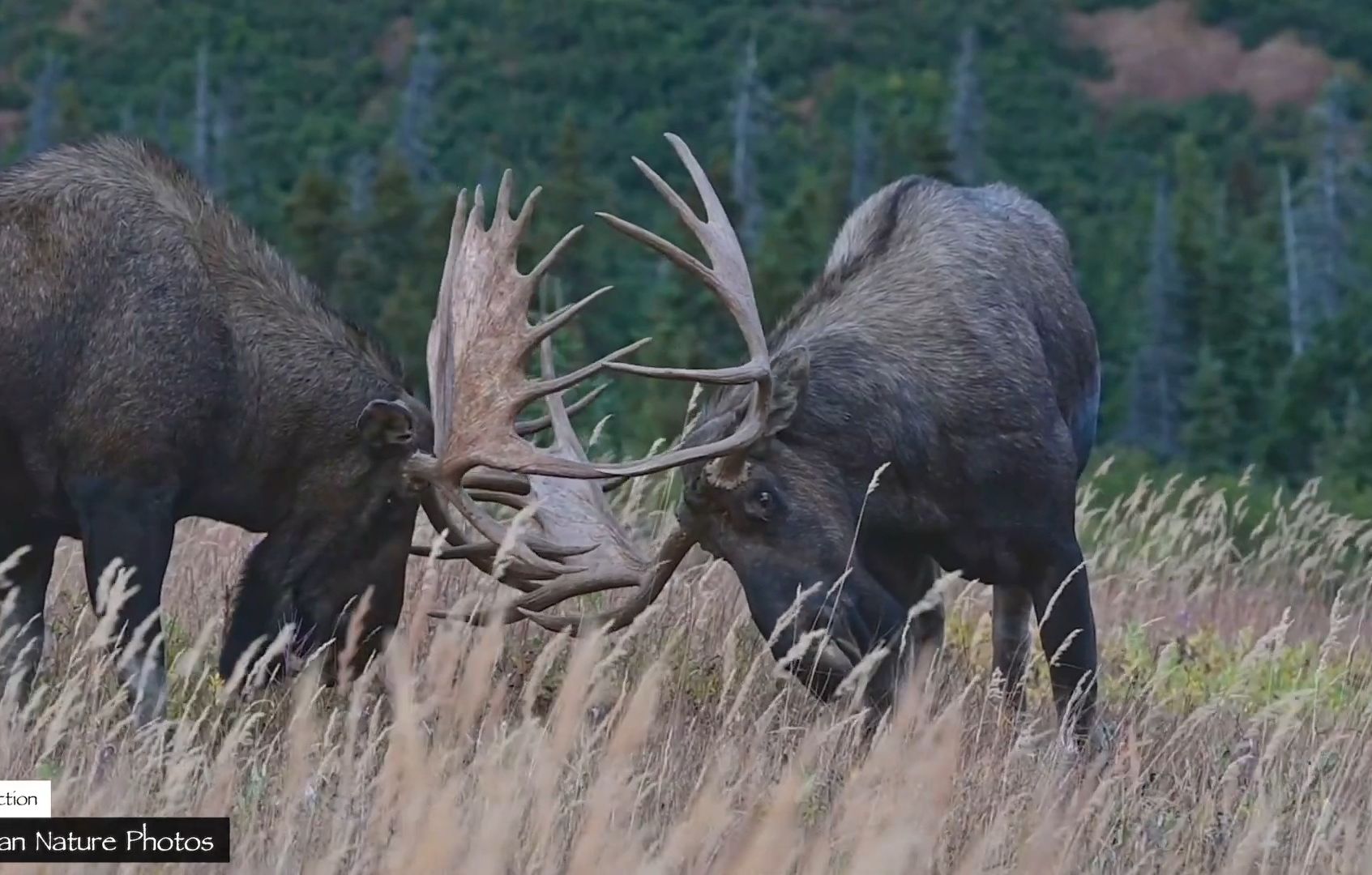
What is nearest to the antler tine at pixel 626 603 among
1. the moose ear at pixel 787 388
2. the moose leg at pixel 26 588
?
the moose ear at pixel 787 388

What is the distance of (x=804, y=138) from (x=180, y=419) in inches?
1753

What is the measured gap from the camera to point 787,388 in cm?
687

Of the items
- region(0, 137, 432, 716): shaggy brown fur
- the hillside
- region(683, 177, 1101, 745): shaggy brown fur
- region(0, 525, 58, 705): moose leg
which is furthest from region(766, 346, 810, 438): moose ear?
the hillside

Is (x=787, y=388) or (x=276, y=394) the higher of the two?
(x=787, y=388)


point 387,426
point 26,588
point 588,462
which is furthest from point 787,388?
point 26,588

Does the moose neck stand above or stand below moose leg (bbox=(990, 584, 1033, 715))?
above

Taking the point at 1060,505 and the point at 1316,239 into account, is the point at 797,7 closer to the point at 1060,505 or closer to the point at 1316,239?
the point at 1316,239

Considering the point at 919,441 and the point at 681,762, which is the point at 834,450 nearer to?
the point at 919,441

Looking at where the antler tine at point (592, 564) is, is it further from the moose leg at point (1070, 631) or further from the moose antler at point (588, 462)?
the moose leg at point (1070, 631)

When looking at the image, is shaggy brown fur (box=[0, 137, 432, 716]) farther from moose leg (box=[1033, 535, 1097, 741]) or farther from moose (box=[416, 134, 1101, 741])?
moose leg (box=[1033, 535, 1097, 741])

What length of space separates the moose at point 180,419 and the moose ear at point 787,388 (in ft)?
2.64

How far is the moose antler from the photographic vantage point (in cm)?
666

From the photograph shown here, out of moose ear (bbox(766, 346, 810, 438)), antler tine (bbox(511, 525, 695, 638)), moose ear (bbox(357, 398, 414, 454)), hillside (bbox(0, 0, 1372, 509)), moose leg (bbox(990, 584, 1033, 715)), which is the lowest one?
hillside (bbox(0, 0, 1372, 509))

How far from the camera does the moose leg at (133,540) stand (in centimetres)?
652
